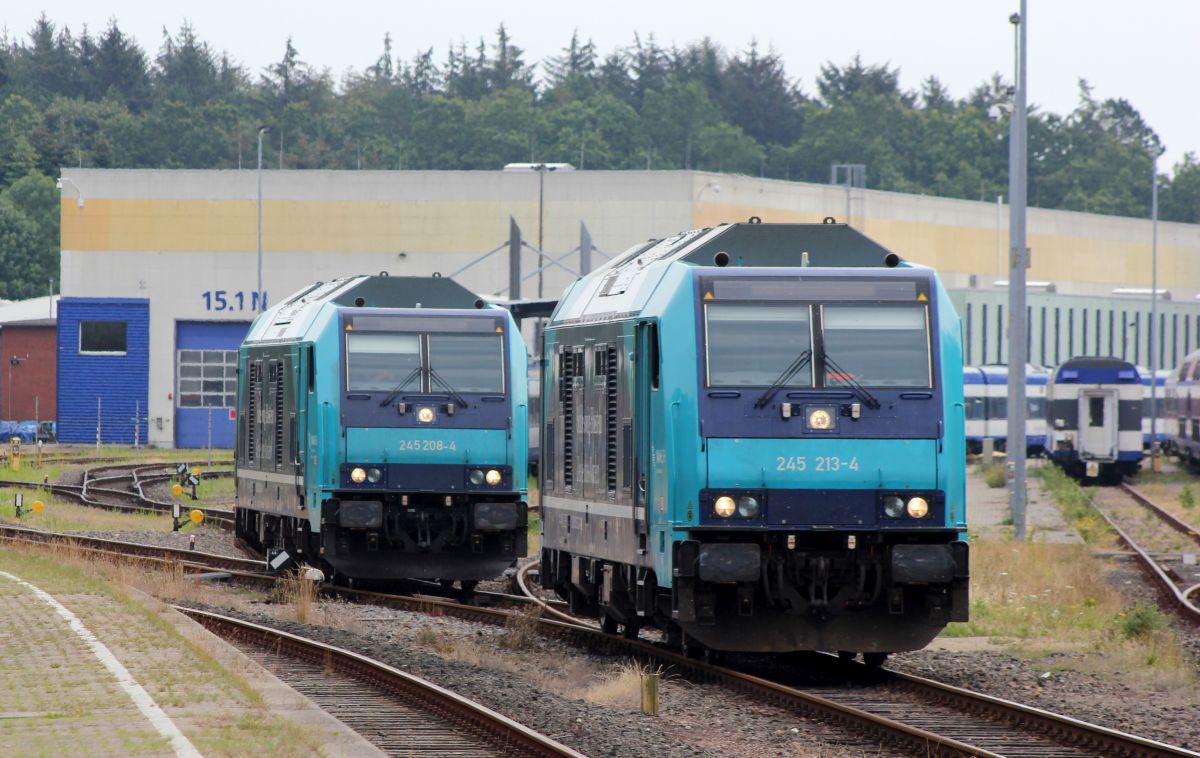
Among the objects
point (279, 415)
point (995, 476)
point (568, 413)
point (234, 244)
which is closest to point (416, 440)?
point (279, 415)

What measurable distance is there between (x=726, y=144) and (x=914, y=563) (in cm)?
15386

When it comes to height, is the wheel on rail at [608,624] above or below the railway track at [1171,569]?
above

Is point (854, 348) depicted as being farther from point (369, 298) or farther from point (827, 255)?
point (369, 298)

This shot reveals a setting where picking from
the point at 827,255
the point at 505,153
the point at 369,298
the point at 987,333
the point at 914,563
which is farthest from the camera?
the point at 505,153

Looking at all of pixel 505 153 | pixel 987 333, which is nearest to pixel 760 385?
pixel 987 333

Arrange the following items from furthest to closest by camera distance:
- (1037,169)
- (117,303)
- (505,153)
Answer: (1037,169)
(505,153)
(117,303)

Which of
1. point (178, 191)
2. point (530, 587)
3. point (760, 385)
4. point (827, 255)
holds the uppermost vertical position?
point (178, 191)

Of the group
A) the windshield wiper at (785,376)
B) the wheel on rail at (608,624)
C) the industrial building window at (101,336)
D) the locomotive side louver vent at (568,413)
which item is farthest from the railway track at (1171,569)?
the industrial building window at (101,336)

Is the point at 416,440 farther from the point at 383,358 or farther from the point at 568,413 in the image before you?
the point at 568,413

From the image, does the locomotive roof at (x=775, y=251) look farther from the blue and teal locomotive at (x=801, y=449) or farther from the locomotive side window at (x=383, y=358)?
the locomotive side window at (x=383, y=358)

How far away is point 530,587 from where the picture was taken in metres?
25.3

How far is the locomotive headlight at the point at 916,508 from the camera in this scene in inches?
593

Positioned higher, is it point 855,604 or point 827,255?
point 827,255

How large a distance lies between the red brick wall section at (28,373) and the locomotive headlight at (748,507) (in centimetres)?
8312
